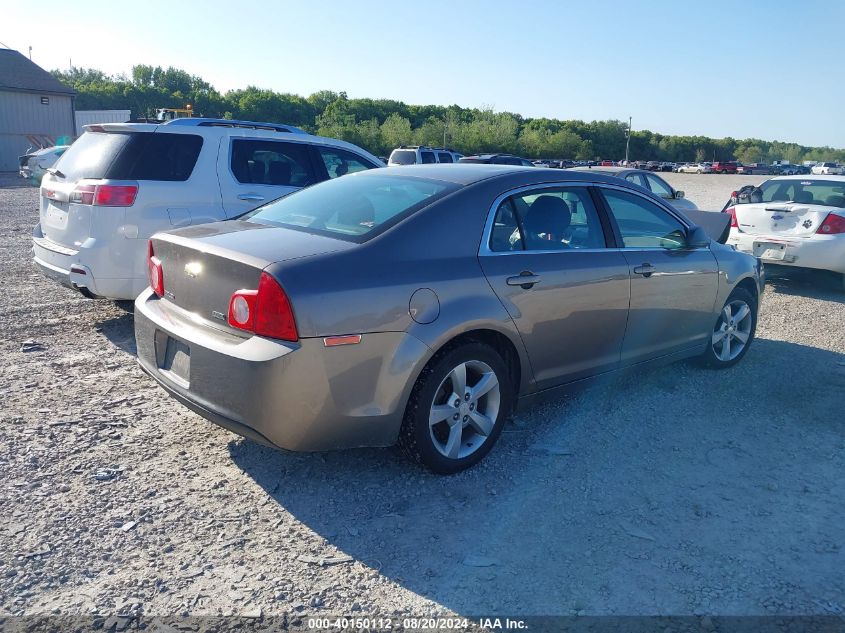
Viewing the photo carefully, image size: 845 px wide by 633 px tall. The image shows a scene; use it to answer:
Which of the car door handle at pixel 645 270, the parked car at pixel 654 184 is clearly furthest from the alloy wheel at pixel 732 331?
the parked car at pixel 654 184

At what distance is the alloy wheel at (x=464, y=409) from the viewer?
3703mm

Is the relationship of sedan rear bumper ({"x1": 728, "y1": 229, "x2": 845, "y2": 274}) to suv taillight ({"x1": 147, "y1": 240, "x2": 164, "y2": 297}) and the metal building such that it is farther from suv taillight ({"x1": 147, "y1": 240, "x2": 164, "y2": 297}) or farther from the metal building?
the metal building

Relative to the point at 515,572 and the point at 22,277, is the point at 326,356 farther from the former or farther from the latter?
the point at 22,277

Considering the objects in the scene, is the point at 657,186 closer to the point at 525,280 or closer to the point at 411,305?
the point at 525,280

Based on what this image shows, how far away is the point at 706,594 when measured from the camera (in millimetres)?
2850

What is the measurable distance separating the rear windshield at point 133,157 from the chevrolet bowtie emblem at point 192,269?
2.70 meters

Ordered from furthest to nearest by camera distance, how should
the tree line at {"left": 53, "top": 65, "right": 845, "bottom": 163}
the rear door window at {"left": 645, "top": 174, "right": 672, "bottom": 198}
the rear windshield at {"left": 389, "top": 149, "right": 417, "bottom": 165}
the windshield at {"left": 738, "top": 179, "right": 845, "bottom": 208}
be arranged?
the tree line at {"left": 53, "top": 65, "right": 845, "bottom": 163} < the rear windshield at {"left": 389, "top": 149, "right": 417, "bottom": 165} < the rear door window at {"left": 645, "top": 174, "right": 672, "bottom": 198} < the windshield at {"left": 738, "top": 179, "right": 845, "bottom": 208}

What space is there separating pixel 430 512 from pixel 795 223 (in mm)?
7671

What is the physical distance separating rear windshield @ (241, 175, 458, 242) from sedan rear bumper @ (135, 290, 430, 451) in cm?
66

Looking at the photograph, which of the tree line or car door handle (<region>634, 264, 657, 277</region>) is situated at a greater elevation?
the tree line

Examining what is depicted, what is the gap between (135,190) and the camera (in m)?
5.89

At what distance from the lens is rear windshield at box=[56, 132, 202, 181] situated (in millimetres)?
5953

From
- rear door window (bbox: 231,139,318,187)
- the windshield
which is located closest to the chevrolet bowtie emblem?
rear door window (bbox: 231,139,318,187)

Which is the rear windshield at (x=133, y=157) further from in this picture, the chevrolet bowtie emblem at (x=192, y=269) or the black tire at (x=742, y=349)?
the black tire at (x=742, y=349)
